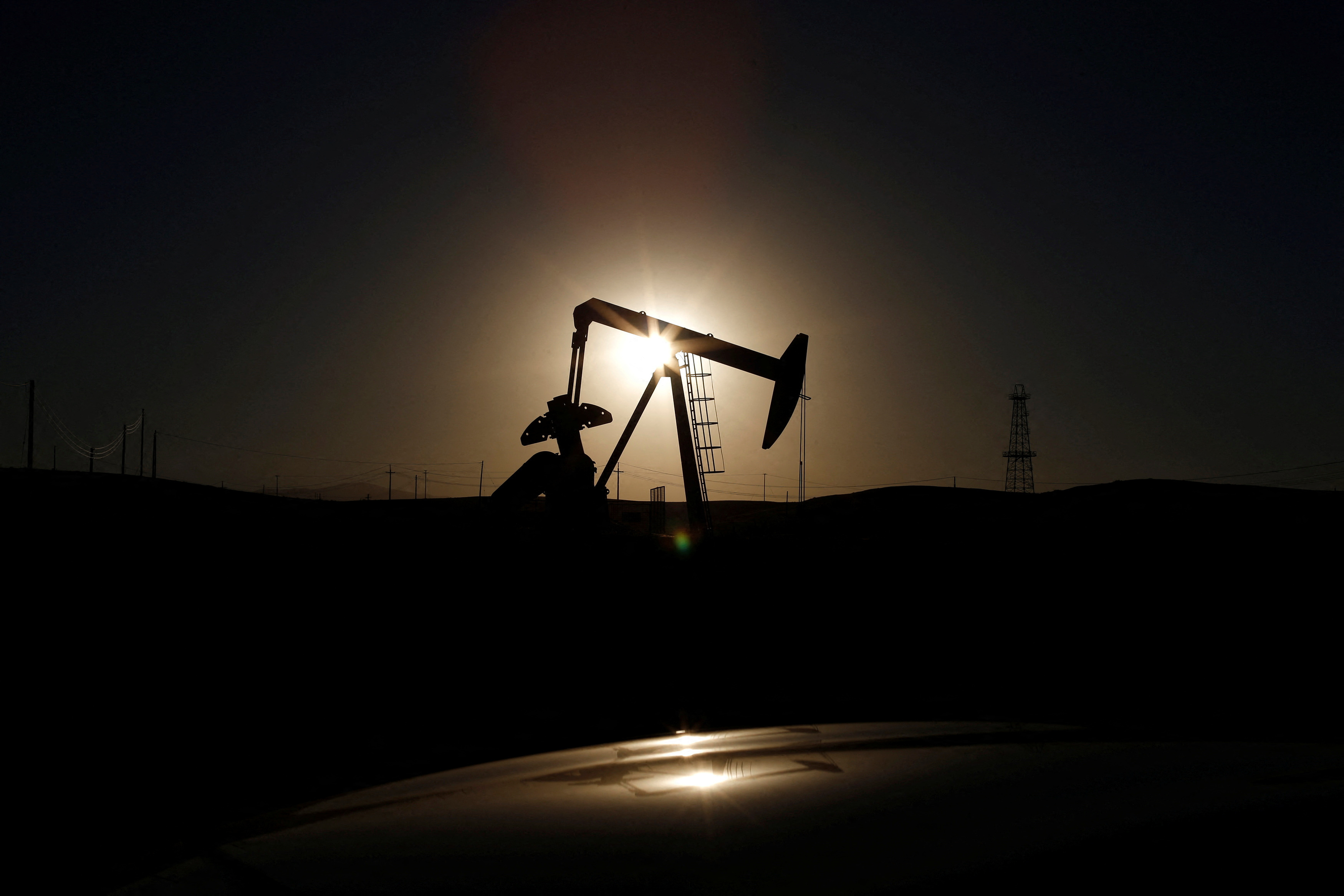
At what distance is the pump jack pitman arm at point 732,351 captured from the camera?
58.0 feet

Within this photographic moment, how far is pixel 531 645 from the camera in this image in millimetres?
9055

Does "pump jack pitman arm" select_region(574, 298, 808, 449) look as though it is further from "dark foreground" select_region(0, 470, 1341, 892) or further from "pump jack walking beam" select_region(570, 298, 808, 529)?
"dark foreground" select_region(0, 470, 1341, 892)

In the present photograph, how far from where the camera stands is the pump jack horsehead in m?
17.0

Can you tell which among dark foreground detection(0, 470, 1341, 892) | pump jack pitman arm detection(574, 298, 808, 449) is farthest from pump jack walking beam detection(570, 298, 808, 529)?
dark foreground detection(0, 470, 1341, 892)

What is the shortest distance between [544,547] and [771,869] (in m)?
11.7

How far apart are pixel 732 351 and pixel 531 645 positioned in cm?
1074

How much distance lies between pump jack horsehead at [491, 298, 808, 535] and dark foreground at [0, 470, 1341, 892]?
2168 millimetres

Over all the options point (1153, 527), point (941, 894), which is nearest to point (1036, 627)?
point (1153, 527)

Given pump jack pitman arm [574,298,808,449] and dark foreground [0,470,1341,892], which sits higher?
pump jack pitman arm [574,298,808,449]

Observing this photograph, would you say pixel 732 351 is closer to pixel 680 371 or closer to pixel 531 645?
pixel 680 371

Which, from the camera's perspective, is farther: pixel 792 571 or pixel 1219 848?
pixel 792 571

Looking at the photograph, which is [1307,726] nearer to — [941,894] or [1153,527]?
[941,894]

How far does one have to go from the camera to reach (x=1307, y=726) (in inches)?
108

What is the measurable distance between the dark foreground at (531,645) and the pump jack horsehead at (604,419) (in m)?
2.17
